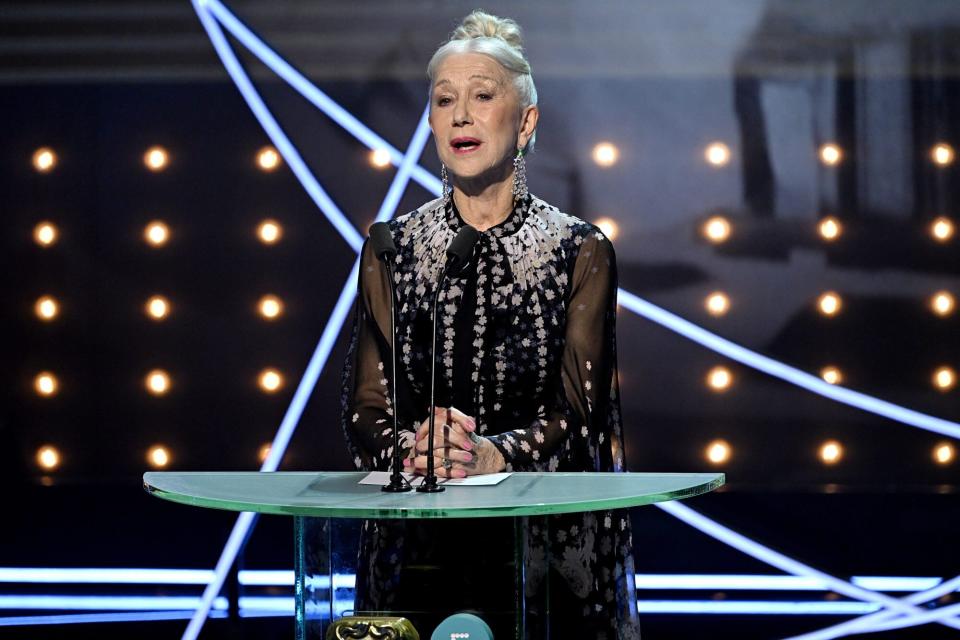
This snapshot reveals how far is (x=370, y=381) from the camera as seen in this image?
89.5 inches

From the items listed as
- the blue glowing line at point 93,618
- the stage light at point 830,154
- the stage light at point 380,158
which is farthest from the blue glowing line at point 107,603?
the stage light at point 830,154

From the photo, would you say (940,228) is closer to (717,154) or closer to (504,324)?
(717,154)

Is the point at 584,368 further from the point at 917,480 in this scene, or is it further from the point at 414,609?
the point at 917,480

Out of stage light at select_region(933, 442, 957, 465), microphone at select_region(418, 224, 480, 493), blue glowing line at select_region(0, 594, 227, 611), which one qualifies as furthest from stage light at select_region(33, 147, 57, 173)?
stage light at select_region(933, 442, 957, 465)

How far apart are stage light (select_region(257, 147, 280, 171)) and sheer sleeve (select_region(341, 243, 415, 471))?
2.02 meters

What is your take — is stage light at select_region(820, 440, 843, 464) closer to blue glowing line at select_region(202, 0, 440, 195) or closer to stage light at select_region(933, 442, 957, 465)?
stage light at select_region(933, 442, 957, 465)

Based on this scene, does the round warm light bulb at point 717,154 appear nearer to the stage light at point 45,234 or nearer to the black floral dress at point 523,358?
the black floral dress at point 523,358

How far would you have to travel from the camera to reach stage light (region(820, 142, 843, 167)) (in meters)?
4.20

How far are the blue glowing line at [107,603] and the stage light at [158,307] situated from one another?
3.26ft

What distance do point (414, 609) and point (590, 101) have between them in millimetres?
2826

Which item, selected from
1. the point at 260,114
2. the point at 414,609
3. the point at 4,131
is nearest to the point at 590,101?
the point at 260,114

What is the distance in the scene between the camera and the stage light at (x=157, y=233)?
4340mm

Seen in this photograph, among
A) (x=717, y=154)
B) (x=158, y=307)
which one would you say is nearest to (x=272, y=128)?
(x=158, y=307)

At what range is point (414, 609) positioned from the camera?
1725mm
